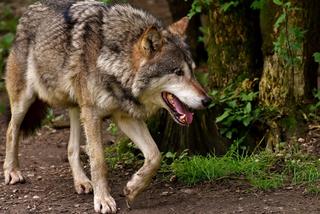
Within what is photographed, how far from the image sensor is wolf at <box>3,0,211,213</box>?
5477mm

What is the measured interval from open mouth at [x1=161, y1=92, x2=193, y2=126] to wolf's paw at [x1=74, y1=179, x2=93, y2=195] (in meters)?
1.18

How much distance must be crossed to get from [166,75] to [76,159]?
1.53m

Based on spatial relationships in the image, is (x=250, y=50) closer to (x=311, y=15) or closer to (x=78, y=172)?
(x=311, y=15)

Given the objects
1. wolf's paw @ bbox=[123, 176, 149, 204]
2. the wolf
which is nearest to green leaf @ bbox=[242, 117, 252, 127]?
the wolf

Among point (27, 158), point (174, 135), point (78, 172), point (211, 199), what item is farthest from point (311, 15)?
point (27, 158)

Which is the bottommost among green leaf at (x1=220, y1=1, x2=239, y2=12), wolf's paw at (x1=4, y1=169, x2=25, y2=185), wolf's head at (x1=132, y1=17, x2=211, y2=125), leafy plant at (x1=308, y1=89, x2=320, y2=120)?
wolf's paw at (x1=4, y1=169, x2=25, y2=185)

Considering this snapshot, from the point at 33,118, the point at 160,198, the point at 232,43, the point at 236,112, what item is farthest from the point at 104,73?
the point at 232,43

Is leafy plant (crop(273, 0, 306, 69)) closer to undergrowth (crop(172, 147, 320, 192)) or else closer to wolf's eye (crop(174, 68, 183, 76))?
undergrowth (crop(172, 147, 320, 192))

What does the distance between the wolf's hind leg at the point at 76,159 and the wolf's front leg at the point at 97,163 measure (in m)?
0.47

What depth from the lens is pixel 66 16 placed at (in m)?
6.19

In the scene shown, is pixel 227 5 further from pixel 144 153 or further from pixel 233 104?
pixel 144 153

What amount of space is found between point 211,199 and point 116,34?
58.7 inches

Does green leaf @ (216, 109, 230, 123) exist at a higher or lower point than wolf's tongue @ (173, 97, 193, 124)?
lower

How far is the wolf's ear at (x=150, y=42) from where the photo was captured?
17.8ft
